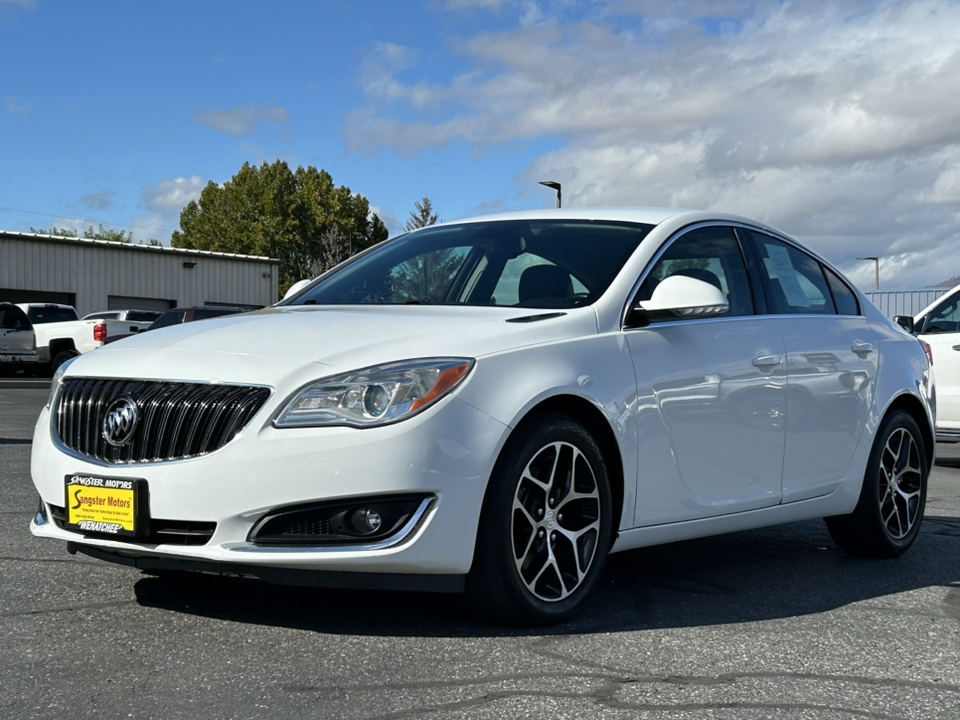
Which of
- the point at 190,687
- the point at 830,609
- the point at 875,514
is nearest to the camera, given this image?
the point at 190,687

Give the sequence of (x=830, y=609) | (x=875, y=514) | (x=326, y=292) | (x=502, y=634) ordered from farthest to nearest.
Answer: (x=875, y=514) < (x=326, y=292) < (x=830, y=609) < (x=502, y=634)

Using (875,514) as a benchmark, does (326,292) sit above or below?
above

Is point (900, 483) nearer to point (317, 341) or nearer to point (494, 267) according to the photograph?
point (494, 267)

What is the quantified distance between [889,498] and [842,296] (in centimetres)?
106

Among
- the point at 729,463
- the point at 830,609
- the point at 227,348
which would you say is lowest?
the point at 830,609

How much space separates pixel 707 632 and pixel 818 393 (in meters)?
1.72

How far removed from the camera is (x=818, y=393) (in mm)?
5852

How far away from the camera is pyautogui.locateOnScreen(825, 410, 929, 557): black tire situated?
6309 mm

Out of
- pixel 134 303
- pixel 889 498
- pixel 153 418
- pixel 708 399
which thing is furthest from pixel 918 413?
pixel 134 303

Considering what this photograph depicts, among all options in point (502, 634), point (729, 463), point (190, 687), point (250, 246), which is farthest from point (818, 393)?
point (250, 246)

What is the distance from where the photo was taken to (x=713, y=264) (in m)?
5.68

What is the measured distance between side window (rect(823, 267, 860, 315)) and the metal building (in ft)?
126

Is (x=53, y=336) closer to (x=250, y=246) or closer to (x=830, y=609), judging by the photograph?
(x=830, y=609)

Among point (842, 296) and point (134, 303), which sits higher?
point (134, 303)
